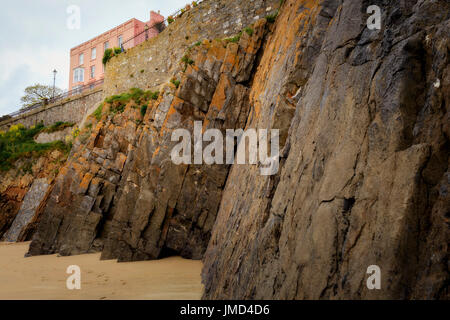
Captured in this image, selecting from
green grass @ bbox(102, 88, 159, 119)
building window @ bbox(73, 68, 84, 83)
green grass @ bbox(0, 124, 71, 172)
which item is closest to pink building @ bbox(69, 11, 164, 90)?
building window @ bbox(73, 68, 84, 83)

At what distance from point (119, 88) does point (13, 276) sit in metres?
12.5

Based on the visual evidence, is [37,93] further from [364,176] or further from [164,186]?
[364,176]

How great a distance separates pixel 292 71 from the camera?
18.6ft

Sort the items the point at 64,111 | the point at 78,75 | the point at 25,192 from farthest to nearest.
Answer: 1. the point at 78,75
2. the point at 64,111
3. the point at 25,192

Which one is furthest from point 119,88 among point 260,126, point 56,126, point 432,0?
point 432,0

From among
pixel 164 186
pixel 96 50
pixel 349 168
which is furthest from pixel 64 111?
pixel 349 168

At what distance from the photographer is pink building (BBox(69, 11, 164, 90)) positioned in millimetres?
35156

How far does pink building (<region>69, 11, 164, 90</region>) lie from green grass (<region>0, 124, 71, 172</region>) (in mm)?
12217

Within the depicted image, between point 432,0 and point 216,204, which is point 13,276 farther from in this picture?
point 432,0

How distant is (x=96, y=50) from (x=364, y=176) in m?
42.2

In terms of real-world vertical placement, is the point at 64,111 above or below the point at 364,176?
above

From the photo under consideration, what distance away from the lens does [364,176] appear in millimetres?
2818

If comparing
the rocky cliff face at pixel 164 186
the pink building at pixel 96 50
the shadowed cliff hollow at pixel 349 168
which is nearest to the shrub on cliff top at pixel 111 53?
the rocky cliff face at pixel 164 186

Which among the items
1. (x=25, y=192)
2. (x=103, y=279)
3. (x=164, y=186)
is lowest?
(x=103, y=279)
